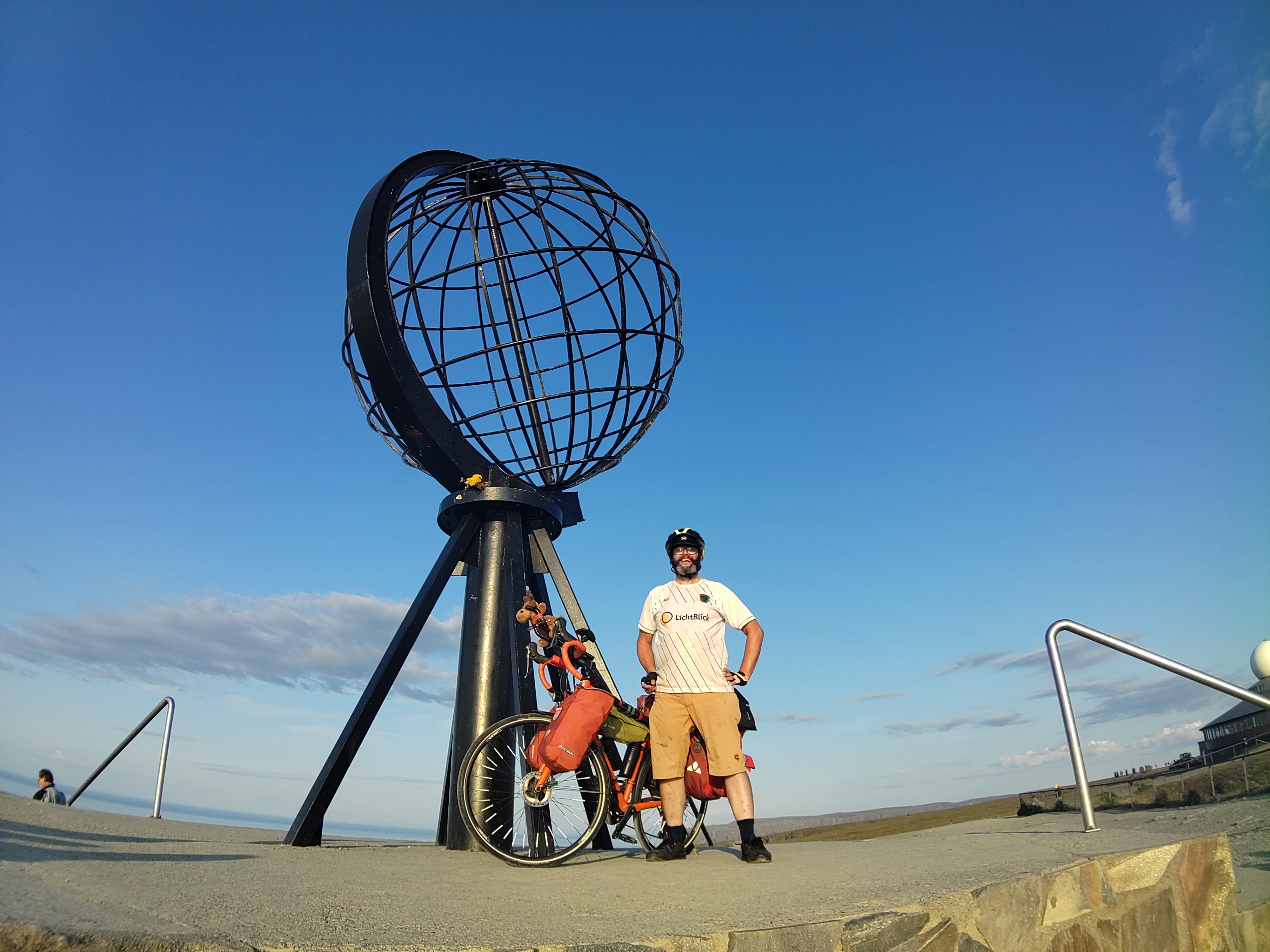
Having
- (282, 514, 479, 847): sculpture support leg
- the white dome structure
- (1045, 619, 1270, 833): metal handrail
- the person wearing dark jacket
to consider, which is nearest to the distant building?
the white dome structure

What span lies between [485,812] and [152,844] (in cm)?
156

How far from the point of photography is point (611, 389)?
20.2 ft

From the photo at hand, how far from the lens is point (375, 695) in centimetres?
493

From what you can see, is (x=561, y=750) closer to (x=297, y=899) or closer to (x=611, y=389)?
(x=297, y=899)

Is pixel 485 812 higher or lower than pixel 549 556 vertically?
lower

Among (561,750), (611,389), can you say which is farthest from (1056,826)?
(611,389)

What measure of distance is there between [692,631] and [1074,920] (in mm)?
1900

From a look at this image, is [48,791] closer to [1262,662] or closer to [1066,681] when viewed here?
[1066,681]

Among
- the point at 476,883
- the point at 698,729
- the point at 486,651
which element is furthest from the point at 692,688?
the point at 486,651

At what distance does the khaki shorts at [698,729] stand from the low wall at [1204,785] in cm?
305

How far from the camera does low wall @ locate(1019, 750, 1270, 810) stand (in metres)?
5.24

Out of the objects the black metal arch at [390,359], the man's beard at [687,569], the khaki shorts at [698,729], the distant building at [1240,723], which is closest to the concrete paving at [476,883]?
the khaki shorts at [698,729]

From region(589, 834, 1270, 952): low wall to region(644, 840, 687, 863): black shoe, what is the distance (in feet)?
5.20

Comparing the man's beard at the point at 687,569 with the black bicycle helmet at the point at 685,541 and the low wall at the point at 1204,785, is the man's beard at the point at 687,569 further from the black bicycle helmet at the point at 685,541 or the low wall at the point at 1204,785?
the low wall at the point at 1204,785
